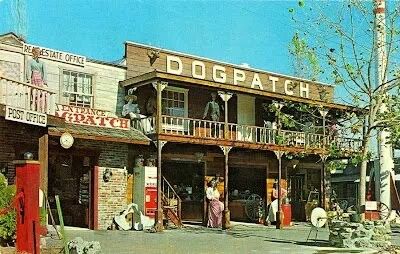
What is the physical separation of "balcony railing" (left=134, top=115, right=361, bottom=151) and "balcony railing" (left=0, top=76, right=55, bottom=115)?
20.4 feet

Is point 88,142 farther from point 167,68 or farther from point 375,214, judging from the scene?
point 375,214

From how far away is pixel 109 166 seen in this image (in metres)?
20.1

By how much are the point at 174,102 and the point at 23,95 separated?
8.99m

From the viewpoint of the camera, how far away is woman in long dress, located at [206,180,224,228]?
2158cm

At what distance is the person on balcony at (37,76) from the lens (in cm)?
1422

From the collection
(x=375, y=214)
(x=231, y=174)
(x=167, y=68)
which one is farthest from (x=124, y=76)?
(x=375, y=214)

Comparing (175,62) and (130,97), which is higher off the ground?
(175,62)

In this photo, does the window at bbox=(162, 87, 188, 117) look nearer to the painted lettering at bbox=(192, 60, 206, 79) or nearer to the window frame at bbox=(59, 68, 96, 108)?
the painted lettering at bbox=(192, 60, 206, 79)

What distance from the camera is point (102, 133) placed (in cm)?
1883

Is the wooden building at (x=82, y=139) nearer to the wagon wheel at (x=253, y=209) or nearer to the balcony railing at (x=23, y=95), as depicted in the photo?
the balcony railing at (x=23, y=95)

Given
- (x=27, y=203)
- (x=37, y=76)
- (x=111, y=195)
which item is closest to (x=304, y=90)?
(x=111, y=195)

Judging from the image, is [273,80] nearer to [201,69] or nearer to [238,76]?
[238,76]

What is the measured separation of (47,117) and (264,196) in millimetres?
13563

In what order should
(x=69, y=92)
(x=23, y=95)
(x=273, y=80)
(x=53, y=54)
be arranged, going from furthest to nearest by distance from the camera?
(x=273, y=80)
(x=69, y=92)
(x=53, y=54)
(x=23, y=95)
